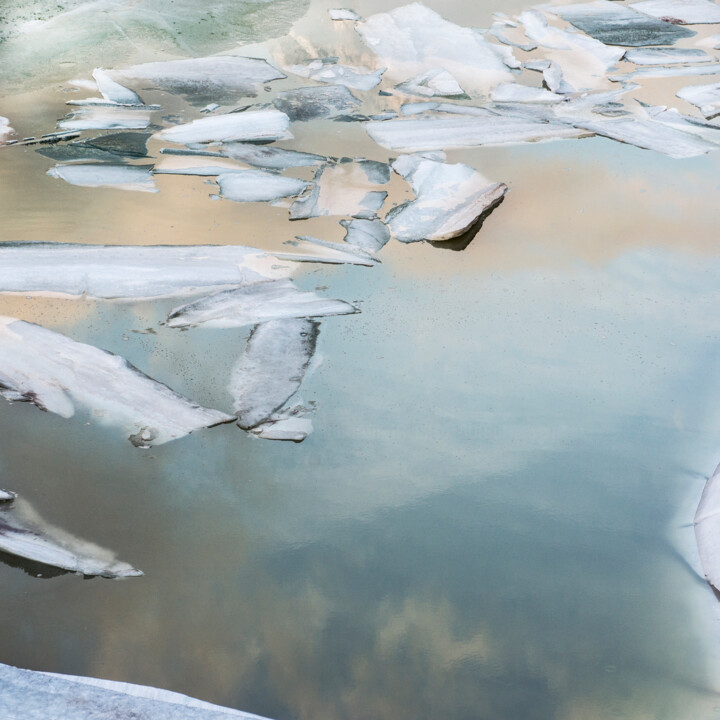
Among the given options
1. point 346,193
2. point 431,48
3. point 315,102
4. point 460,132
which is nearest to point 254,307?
point 346,193

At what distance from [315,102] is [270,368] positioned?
4.37 ft

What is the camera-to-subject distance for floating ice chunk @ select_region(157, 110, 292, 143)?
7.55ft

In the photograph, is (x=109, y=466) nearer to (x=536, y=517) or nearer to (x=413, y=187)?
(x=536, y=517)

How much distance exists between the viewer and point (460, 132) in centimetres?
237

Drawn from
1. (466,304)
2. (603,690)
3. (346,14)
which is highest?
→ (346,14)

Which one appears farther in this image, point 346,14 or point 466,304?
point 346,14

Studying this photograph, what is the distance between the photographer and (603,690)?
1.01 m

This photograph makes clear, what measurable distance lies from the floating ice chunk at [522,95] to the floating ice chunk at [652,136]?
0.62 ft

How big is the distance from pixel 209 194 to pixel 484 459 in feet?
3.48

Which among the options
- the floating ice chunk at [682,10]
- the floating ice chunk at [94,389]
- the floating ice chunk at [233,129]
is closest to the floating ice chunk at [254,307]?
the floating ice chunk at [94,389]

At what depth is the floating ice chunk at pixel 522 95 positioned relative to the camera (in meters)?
2.60

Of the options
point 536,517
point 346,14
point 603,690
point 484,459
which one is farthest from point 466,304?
point 346,14

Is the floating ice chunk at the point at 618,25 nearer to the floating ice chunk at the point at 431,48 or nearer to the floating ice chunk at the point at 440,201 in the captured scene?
the floating ice chunk at the point at 431,48

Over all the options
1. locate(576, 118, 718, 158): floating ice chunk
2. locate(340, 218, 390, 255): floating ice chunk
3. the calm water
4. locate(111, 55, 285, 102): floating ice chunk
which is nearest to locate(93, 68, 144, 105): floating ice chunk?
locate(111, 55, 285, 102): floating ice chunk
